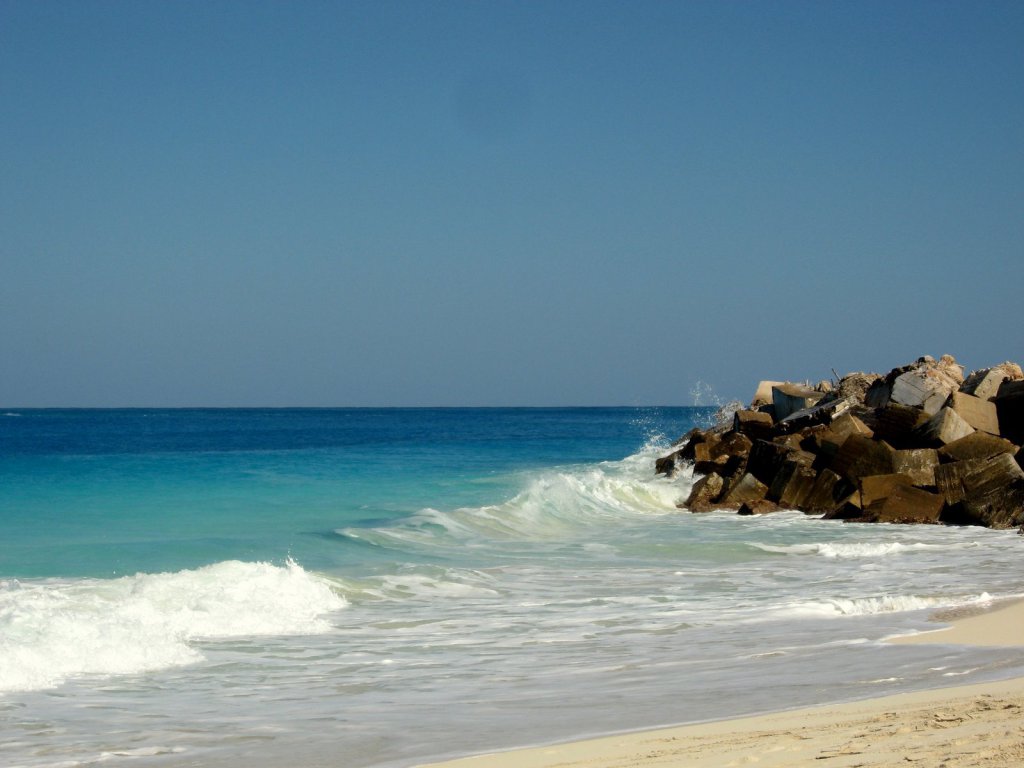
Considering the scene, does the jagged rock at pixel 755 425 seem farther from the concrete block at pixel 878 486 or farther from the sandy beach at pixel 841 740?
the sandy beach at pixel 841 740

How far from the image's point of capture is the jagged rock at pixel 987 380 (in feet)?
61.0

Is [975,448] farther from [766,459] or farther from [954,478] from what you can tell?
[766,459]

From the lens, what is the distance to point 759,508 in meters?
17.0

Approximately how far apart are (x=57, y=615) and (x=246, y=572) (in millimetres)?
2632

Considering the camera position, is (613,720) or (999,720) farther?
(613,720)

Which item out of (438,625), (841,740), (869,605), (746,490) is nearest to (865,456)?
(746,490)

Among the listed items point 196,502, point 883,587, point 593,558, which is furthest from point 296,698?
point 196,502

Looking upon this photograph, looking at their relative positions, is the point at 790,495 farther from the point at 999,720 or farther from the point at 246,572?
the point at 999,720

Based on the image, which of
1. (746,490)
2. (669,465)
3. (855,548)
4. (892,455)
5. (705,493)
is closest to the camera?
(855,548)

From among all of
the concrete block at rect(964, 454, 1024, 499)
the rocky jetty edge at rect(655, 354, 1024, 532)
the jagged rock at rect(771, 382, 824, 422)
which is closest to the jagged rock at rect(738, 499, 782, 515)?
the rocky jetty edge at rect(655, 354, 1024, 532)

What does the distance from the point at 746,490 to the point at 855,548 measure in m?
4.98

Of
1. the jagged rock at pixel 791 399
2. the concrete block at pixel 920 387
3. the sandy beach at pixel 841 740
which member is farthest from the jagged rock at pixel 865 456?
the sandy beach at pixel 841 740

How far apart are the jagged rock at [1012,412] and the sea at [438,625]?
3960 mm

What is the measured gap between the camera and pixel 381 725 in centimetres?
550
